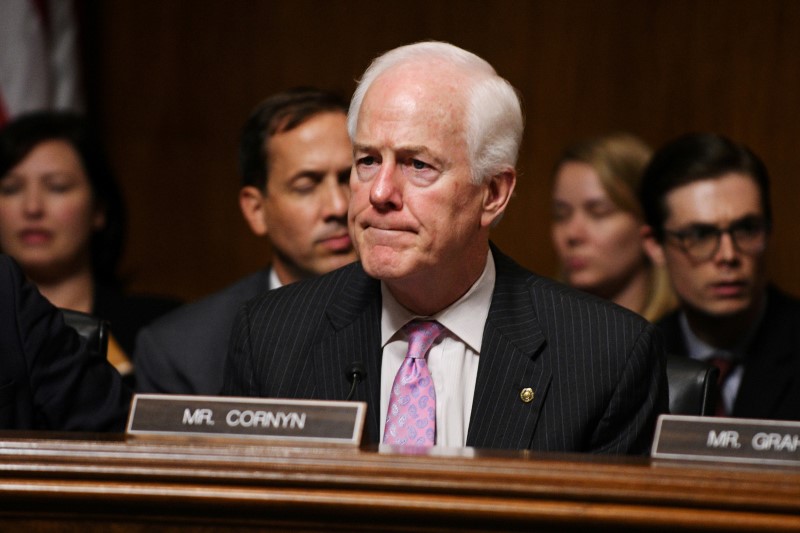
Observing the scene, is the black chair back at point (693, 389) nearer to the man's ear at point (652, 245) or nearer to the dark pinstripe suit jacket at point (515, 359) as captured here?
the dark pinstripe suit jacket at point (515, 359)

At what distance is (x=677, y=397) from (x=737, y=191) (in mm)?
1290

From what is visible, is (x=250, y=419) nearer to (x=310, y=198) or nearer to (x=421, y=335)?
(x=421, y=335)

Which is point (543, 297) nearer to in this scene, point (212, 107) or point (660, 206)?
point (660, 206)

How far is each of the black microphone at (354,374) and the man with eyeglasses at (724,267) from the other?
4.85ft

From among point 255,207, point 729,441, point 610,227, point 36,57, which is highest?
point 36,57

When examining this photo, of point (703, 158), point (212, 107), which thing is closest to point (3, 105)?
point (212, 107)

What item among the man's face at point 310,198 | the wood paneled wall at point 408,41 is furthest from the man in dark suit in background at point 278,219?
the wood paneled wall at point 408,41

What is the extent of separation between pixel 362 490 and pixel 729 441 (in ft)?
1.69

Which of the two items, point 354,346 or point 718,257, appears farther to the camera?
point 718,257

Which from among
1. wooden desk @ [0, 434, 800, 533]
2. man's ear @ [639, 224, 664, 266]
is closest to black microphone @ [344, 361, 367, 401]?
wooden desk @ [0, 434, 800, 533]

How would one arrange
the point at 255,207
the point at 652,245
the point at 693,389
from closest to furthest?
the point at 693,389, the point at 255,207, the point at 652,245

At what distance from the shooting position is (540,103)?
185 inches

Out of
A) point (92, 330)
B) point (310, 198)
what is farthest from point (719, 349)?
point (92, 330)

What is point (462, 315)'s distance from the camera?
229cm
